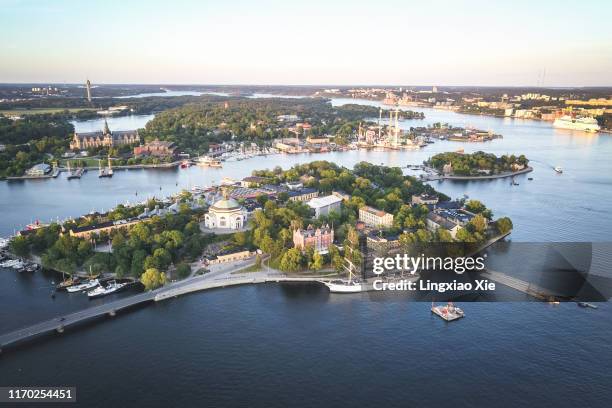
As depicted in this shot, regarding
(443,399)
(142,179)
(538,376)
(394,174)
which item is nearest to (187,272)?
(443,399)

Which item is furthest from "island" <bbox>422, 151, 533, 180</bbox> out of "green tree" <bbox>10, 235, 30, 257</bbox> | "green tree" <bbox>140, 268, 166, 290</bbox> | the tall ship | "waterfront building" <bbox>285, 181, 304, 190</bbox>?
the tall ship

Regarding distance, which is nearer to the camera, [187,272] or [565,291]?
[565,291]

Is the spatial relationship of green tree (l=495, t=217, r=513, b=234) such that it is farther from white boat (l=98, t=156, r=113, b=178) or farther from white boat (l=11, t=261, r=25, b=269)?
white boat (l=98, t=156, r=113, b=178)

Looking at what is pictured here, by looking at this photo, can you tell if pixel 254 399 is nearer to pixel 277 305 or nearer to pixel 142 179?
pixel 277 305

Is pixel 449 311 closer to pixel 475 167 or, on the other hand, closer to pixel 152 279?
pixel 152 279
